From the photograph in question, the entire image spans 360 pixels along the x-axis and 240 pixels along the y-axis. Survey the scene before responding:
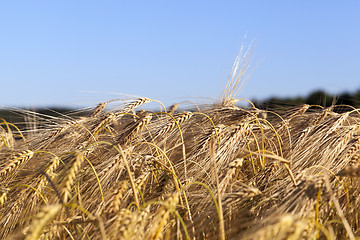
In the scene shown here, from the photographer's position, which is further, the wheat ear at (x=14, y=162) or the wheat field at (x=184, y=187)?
Result: the wheat ear at (x=14, y=162)

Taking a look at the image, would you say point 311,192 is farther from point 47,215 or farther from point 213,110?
point 213,110

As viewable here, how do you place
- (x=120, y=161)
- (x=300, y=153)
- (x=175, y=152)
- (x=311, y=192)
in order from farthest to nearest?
(x=175, y=152) < (x=300, y=153) < (x=120, y=161) < (x=311, y=192)

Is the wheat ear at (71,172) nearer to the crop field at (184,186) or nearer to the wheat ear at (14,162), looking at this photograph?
the crop field at (184,186)

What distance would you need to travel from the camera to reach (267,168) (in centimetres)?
194

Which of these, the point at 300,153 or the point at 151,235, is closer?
the point at 151,235

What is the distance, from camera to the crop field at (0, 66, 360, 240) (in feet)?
4.22

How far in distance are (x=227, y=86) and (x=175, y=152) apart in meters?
0.71

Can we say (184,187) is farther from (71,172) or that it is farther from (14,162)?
(14,162)

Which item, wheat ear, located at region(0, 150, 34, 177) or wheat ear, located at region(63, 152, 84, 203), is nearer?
wheat ear, located at region(63, 152, 84, 203)

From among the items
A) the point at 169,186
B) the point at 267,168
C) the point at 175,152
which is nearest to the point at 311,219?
the point at 267,168

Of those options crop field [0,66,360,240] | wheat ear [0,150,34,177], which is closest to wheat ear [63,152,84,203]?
crop field [0,66,360,240]

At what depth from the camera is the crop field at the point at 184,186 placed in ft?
4.22

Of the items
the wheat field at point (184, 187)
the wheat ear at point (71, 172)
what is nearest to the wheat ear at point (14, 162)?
the wheat field at point (184, 187)

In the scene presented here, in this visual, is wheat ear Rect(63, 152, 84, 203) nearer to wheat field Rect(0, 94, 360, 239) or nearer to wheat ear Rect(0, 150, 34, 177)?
wheat field Rect(0, 94, 360, 239)
